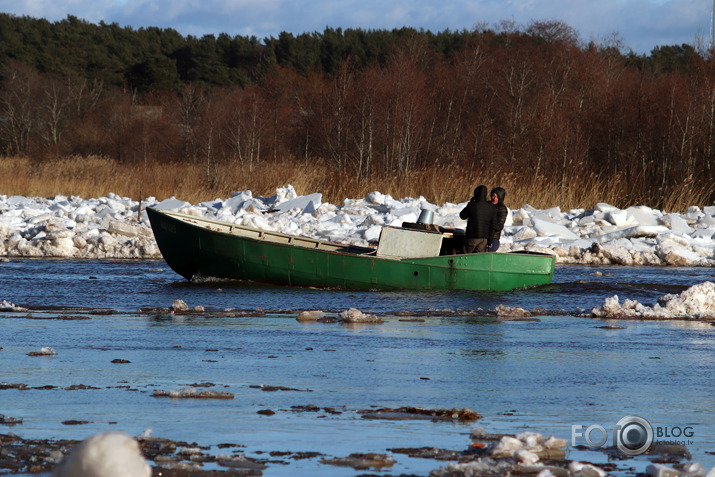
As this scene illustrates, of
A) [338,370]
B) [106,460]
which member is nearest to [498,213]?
[338,370]

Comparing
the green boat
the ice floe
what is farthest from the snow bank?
the ice floe

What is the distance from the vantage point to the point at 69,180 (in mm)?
34000

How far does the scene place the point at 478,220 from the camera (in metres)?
16.7

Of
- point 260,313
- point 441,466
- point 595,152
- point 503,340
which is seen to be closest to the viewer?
point 441,466

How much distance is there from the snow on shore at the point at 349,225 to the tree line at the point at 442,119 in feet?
11.8

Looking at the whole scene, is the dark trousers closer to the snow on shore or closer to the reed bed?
the snow on shore

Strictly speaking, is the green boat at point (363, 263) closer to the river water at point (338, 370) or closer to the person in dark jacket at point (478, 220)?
the person in dark jacket at point (478, 220)

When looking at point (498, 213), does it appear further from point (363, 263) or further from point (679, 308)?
point (679, 308)

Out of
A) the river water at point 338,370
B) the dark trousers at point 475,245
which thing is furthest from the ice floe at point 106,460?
the dark trousers at point 475,245

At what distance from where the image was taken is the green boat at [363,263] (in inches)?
651

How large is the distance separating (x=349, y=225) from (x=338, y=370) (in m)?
17.4

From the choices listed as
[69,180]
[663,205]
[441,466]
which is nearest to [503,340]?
[441,466]

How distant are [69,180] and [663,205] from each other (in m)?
19.7

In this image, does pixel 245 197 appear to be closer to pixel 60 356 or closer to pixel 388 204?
pixel 388 204
